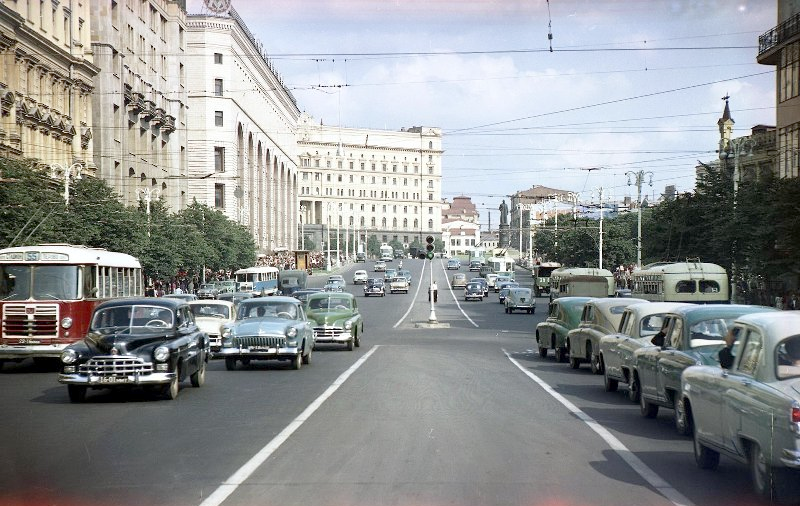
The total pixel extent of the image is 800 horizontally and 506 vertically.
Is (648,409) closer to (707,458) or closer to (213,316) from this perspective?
(707,458)

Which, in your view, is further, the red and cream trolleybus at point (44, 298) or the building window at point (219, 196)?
the building window at point (219, 196)

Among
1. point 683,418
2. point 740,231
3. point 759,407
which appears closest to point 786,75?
point 740,231

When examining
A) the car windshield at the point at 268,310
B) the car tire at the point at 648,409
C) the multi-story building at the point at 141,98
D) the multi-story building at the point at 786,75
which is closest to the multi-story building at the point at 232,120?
the multi-story building at the point at 141,98

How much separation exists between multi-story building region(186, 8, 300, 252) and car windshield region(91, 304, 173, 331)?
84021mm

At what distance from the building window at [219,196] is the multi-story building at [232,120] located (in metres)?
0.12

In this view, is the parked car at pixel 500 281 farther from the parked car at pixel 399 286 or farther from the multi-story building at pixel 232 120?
the multi-story building at pixel 232 120

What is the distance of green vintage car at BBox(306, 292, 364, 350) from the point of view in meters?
34.1

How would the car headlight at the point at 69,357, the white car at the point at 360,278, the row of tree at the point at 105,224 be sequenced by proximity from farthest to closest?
the white car at the point at 360,278, the row of tree at the point at 105,224, the car headlight at the point at 69,357

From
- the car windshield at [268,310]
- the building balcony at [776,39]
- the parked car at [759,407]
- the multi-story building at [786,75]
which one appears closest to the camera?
the parked car at [759,407]

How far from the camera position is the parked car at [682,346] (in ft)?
46.6

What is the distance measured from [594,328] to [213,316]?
12.6 metres

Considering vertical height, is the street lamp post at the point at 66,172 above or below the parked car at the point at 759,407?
above

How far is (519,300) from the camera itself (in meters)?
74.0

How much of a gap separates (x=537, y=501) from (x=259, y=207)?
13764 cm
